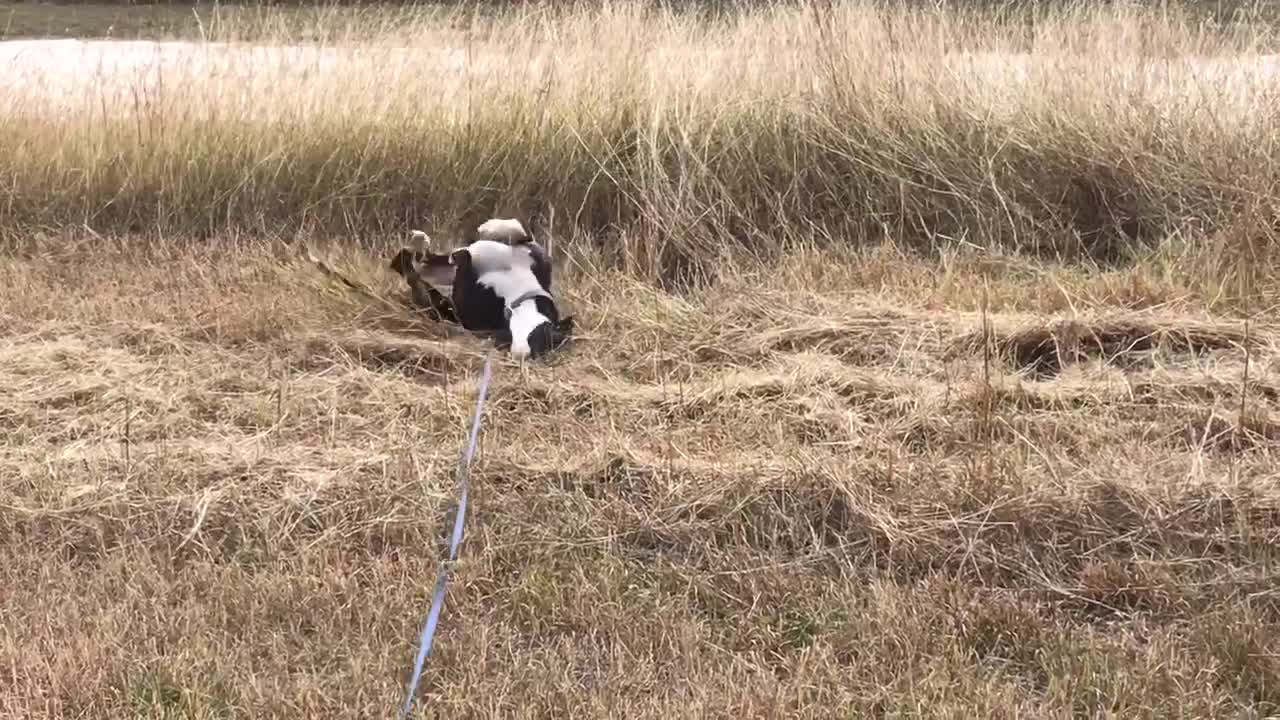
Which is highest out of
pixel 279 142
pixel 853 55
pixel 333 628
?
pixel 853 55

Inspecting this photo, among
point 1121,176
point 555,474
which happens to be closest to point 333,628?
point 555,474

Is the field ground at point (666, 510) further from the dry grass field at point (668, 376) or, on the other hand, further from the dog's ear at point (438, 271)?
the dog's ear at point (438, 271)

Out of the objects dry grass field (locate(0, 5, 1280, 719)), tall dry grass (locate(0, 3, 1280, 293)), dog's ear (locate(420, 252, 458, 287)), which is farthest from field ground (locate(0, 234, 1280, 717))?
tall dry grass (locate(0, 3, 1280, 293))

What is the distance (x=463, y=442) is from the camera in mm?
3064

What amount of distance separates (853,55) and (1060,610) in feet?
11.6

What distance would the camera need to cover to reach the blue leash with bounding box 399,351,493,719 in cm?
208

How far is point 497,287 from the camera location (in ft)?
13.0

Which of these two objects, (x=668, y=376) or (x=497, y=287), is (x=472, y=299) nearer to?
(x=497, y=287)

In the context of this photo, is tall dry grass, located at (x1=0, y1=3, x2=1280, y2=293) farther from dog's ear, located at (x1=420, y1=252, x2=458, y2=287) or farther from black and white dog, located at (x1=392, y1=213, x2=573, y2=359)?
dog's ear, located at (x1=420, y1=252, x2=458, y2=287)

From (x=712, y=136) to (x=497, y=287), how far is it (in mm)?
1619

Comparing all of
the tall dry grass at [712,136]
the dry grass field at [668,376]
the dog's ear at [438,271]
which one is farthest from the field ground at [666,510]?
the tall dry grass at [712,136]

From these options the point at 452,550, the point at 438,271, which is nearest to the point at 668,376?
the point at 438,271

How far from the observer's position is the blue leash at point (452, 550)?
2079 mm

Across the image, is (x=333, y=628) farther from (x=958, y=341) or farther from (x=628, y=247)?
(x=628, y=247)
